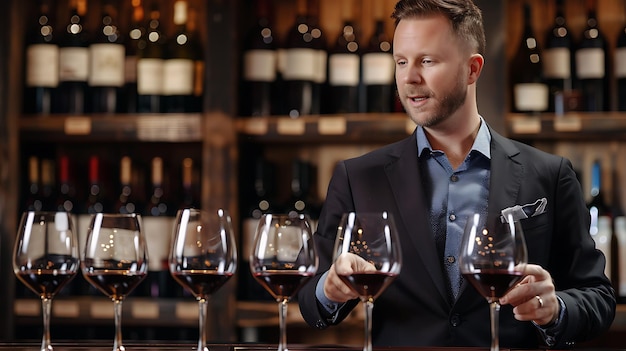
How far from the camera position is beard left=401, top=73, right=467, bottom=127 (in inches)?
62.8

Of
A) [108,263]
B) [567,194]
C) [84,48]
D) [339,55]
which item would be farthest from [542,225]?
[84,48]

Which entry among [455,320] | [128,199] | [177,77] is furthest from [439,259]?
[128,199]

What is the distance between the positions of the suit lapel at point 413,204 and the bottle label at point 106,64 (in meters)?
1.16

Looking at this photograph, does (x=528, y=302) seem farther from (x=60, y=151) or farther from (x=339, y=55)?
(x=60, y=151)

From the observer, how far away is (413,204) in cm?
160

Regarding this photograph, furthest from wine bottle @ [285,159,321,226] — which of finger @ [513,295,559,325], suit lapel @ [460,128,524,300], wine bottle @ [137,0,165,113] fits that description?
finger @ [513,295,559,325]

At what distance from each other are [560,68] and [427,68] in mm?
1020

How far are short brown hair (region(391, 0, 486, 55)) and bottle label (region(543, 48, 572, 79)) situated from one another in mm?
872

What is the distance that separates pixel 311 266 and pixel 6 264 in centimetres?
177

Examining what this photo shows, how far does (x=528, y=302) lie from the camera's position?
124cm

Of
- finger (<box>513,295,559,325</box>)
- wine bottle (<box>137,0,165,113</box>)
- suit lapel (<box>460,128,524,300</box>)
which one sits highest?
wine bottle (<box>137,0,165,113</box>)

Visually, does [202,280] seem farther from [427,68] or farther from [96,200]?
[96,200]

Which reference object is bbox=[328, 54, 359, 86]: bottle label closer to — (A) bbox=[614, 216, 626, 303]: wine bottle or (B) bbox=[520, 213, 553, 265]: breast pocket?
(A) bbox=[614, 216, 626, 303]: wine bottle

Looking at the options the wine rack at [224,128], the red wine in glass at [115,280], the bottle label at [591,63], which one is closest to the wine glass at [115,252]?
the red wine in glass at [115,280]
